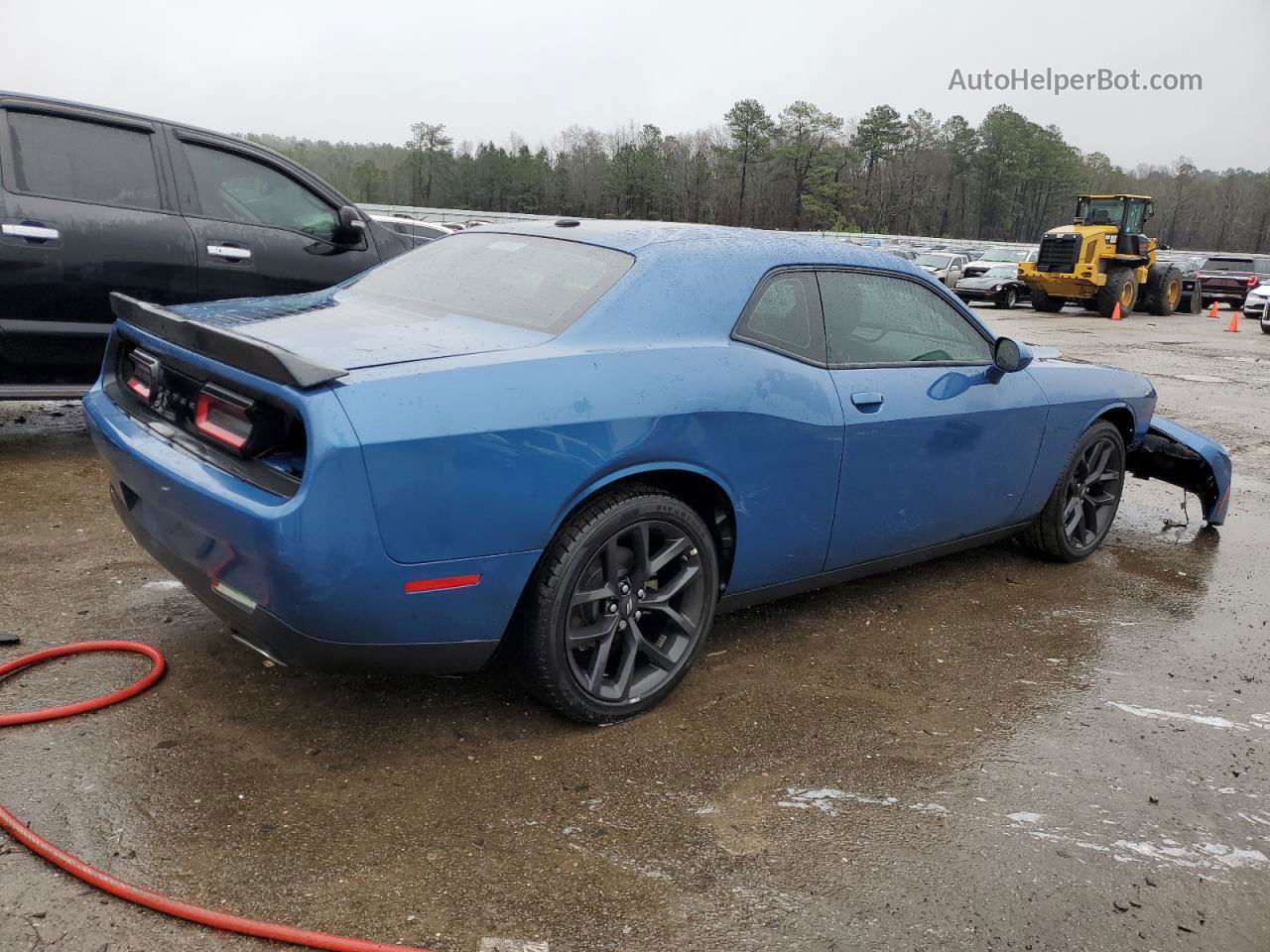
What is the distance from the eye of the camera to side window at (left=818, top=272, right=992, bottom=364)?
138 inches

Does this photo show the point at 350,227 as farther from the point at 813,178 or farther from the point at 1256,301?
the point at 813,178

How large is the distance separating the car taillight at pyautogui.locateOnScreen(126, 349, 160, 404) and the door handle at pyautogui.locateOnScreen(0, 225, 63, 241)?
2.28 m

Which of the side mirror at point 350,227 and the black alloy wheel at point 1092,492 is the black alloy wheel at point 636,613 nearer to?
the black alloy wheel at point 1092,492

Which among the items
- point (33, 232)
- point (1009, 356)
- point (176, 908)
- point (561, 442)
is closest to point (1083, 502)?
point (1009, 356)

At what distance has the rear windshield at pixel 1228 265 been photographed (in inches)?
1115

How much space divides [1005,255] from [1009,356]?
2902cm

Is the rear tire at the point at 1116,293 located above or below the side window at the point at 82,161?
below

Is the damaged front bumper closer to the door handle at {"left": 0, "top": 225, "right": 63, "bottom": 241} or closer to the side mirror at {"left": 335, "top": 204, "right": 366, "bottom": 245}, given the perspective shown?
the side mirror at {"left": 335, "top": 204, "right": 366, "bottom": 245}

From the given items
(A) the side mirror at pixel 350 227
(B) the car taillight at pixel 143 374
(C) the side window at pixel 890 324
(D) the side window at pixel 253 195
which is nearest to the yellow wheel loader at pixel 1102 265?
(A) the side mirror at pixel 350 227

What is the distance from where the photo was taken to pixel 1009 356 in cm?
394

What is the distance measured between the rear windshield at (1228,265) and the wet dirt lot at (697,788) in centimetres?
2876

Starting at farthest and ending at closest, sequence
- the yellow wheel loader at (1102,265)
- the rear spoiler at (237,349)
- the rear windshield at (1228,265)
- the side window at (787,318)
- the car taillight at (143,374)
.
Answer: the rear windshield at (1228,265) → the yellow wheel loader at (1102,265) → the side window at (787,318) → the car taillight at (143,374) → the rear spoiler at (237,349)

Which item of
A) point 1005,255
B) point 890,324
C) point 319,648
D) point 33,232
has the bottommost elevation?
point 1005,255

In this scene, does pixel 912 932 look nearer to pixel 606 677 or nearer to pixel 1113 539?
pixel 606 677
